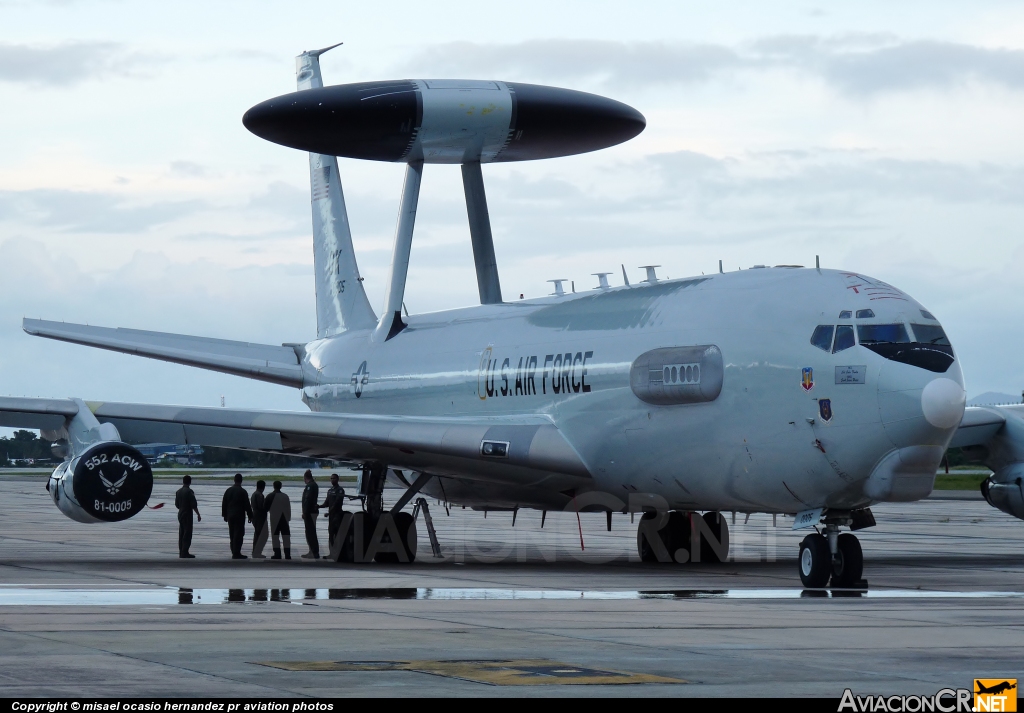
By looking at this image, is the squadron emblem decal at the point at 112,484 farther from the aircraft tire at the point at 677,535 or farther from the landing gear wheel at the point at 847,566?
the landing gear wheel at the point at 847,566

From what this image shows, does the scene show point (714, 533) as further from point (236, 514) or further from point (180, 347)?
point (180, 347)

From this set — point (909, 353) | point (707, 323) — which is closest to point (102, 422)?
point (707, 323)

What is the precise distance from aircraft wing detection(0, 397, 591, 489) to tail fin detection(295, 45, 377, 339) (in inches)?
347

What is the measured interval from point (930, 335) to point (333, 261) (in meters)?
18.1

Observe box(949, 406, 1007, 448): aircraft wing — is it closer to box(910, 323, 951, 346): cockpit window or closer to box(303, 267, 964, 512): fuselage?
box(303, 267, 964, 512): fuselage

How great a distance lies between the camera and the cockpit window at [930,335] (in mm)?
17797

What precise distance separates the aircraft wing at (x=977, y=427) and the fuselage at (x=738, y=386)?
4.89 m

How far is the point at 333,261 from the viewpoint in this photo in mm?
33469

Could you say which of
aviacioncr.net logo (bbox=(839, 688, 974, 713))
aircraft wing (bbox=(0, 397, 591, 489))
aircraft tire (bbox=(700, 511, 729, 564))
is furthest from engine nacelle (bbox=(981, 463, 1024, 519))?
aviacioncr.net logo (bbox=(839, 688, 974, 713))

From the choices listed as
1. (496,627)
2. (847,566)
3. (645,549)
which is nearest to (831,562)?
(847,566)

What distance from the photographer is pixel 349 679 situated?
9125 millimetres

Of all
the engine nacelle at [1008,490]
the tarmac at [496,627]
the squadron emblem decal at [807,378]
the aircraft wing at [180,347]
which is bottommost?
the tarmac at [496,627]

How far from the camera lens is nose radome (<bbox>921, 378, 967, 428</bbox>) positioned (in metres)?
16.9

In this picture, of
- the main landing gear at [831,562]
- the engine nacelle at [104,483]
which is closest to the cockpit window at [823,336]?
the main landing gear at [831,562]
